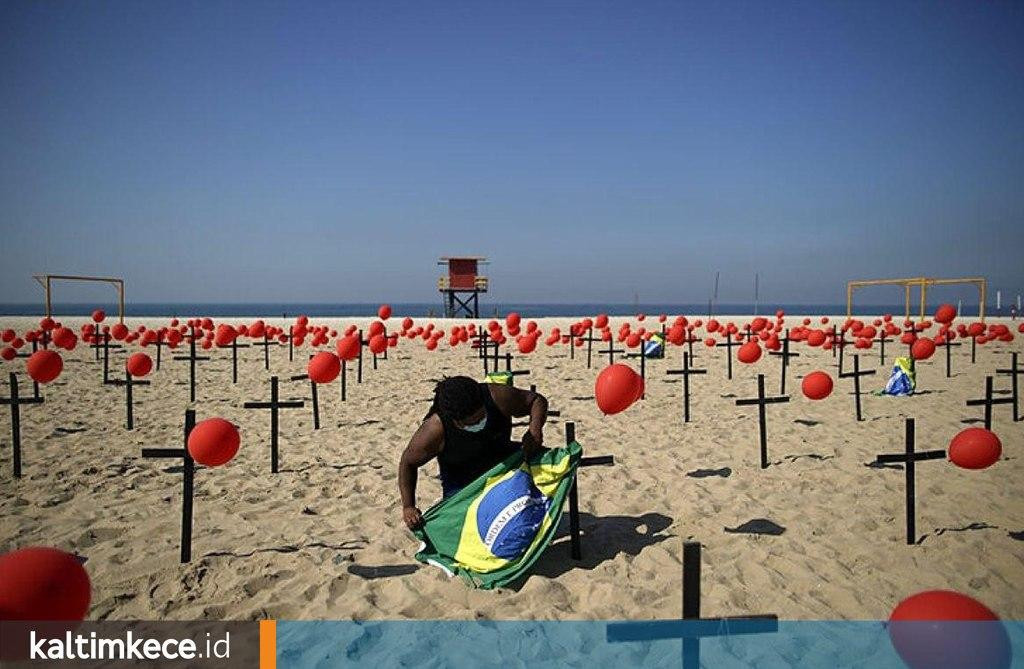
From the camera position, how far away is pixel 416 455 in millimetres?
4699

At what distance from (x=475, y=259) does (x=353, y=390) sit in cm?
4271

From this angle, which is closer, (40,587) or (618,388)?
(40,587)

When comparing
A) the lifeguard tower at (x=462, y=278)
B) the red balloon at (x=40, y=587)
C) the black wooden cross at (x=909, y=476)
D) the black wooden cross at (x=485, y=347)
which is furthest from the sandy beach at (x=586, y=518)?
the lifeguard tower at (x=462, y=278)

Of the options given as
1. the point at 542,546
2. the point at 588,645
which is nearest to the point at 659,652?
the point at 588,645

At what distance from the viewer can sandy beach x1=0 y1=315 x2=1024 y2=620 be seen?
4.72m

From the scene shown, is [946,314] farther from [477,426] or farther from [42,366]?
[42,366]

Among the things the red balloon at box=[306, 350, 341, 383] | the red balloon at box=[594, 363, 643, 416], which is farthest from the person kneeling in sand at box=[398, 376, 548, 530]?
the red balloon at box=[306, 350, 341, 383]

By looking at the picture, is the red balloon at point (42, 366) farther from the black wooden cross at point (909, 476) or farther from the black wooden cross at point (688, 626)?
the black wooden cross at point (909, 476)

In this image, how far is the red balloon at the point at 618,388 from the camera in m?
5.97

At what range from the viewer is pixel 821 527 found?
20.0 ft

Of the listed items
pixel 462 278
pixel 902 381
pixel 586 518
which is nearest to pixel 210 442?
pixel 586 518

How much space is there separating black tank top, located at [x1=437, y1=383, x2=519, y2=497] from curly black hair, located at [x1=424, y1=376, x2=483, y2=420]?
0.67 ft

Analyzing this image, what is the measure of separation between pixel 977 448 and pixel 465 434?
15.6 feet

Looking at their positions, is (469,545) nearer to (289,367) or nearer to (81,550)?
(81,550)
